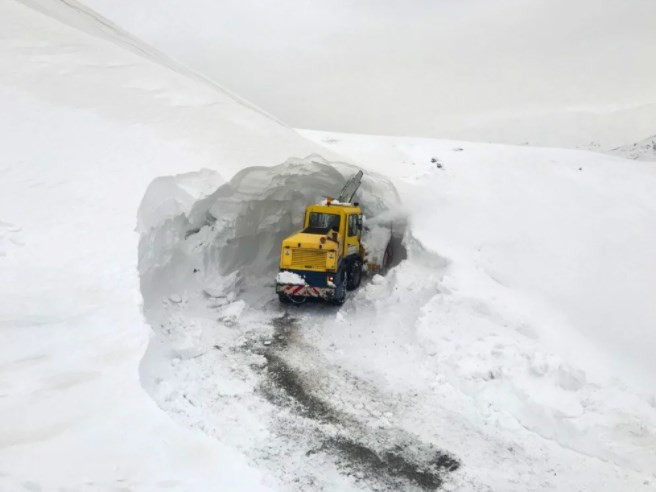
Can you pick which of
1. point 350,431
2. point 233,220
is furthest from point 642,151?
point 350,431

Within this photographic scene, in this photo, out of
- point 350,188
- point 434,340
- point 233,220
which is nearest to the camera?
point 434,340

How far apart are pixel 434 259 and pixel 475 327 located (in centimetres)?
285

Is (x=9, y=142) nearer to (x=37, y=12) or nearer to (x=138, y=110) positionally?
(x=138, y=110)

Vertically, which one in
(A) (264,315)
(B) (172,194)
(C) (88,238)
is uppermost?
(B) (172,194)

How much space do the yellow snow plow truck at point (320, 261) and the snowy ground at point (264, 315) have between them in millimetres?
562

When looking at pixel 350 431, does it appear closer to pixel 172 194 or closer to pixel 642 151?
pixel 172 194

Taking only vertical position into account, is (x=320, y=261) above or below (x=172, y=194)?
below

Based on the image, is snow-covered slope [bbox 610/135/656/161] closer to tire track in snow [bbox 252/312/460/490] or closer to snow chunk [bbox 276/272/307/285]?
snow chunk [bbox 276/272/307/285]

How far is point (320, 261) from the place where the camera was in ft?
36.3

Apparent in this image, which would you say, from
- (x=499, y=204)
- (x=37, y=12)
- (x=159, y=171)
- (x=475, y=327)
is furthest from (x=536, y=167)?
(x=37, y=12)

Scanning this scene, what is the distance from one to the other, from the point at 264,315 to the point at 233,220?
2943mm

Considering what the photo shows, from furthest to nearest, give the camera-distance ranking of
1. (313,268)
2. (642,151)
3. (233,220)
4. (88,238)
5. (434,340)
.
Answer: (642,151), (233,220), (313,268), (434,340), (88,238)

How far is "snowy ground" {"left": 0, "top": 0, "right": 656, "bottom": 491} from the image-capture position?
4883mm

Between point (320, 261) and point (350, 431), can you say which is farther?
point (320, 261)
